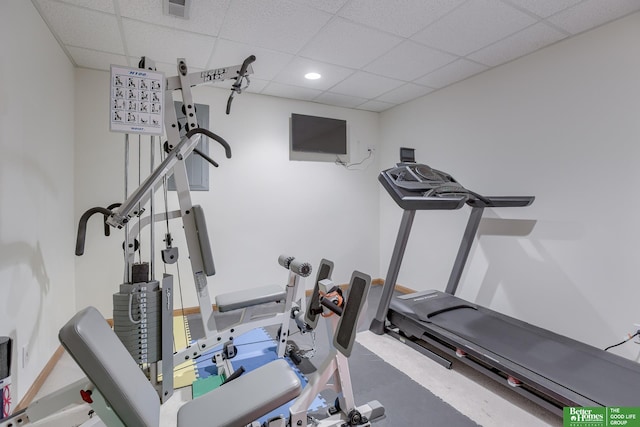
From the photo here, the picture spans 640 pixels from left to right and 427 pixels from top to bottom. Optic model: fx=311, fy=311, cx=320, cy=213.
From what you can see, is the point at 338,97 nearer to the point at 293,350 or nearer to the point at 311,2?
the point at 311,2

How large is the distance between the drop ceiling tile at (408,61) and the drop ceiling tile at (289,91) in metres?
0.85

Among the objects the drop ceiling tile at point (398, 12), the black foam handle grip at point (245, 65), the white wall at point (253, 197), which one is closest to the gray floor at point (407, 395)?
the white wall at point (253, 197)

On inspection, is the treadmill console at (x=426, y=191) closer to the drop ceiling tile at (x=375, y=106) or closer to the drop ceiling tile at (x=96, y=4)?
the drop ceiling tile at (x=375, y=106)

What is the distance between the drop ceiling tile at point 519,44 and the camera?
2377mm

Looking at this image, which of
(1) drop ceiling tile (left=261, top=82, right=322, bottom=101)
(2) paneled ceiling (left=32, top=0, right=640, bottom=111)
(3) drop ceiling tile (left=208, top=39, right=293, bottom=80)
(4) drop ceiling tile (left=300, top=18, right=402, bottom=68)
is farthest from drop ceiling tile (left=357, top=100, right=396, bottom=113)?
(3) drop ceiling tile (left=208, top=39, right=293, bottom=80)

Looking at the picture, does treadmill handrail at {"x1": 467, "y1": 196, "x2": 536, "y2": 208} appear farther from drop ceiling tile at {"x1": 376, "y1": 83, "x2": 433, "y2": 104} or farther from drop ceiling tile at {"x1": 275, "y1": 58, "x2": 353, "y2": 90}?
drop ceiling tile at {"x1": 275, "y1": 58, "x2": 353, "y2": 90}

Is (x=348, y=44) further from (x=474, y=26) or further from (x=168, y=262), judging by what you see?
(x=168, y=262)

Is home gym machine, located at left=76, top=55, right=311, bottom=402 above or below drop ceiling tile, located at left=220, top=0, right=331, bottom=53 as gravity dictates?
below

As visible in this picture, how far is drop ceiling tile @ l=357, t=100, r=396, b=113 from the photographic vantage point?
415cm

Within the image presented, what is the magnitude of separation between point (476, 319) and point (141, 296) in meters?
2.55

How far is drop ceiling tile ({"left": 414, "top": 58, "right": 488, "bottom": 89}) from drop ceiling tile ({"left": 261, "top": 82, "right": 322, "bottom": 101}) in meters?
1.21

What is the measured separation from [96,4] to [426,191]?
2551 millimetres

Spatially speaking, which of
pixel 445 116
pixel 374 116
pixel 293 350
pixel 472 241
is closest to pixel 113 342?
pixel 293 350

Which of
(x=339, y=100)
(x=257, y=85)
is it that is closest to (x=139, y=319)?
(x=257, y=85)
